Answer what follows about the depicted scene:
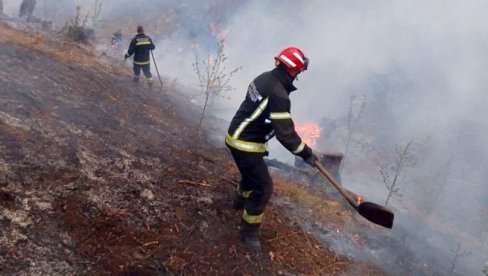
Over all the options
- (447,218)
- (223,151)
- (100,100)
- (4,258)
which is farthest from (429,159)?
(4,258)

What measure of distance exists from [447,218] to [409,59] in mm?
8633

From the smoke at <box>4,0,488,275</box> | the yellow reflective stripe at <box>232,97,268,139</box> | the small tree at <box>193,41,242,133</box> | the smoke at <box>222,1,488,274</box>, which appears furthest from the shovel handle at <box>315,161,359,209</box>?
the smoke at <box>222,1,488,274</box>

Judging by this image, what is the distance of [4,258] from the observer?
2.87 meters

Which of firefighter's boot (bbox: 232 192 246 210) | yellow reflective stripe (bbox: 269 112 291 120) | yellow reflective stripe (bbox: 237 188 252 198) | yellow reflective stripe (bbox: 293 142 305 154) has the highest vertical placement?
yellow reflective stripe (bbox: 269 112 291 120)

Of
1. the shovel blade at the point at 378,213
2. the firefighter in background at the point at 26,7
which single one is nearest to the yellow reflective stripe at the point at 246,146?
the shovel blade at the point at 378,213

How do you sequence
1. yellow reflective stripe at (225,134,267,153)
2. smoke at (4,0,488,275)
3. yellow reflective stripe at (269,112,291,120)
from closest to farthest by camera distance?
yellow reflective stripe at (269,112,291,120)
yellow reflective stripe at (225,134,267,153)
smoke at (4,0,488,275)

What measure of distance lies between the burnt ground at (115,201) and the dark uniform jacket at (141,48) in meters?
3.41

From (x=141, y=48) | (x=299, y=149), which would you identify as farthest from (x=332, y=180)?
(x=141, y=48)

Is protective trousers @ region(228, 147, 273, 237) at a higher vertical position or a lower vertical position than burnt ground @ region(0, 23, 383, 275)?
higher

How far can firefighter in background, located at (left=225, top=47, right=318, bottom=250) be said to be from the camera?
12.1 ft

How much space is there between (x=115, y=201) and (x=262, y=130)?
5.56 ft

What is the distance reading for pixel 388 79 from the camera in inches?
681

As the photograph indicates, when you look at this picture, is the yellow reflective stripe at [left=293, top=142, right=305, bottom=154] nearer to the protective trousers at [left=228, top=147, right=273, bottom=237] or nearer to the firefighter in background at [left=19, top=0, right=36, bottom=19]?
the protective trousers at [left=228, top=147, right=273, bottom=237]

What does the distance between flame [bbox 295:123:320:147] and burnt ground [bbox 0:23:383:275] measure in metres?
7.03
